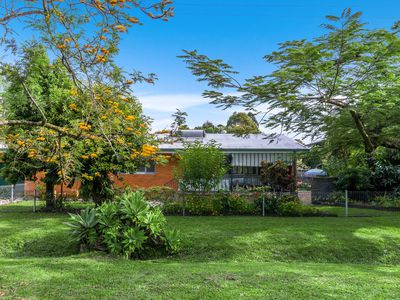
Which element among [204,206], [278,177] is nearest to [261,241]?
[204,206]

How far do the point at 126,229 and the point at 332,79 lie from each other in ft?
26.3

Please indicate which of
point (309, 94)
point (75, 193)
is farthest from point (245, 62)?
point (75, 193)

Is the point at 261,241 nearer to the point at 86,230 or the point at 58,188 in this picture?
the point at 86,230

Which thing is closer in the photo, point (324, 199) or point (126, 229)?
point (126, 229)

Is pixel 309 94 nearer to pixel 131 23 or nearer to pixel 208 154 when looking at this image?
pixel 208 154

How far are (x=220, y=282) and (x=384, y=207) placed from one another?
1464cm

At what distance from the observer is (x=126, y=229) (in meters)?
9.55

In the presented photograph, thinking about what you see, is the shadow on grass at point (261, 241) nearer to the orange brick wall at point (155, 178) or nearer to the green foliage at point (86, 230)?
the green foliage at point (86, 230)

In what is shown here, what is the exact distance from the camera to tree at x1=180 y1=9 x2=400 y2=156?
1095 centimetres

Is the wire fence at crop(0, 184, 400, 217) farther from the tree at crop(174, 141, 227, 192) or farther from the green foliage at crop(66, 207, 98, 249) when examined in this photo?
the green foliage at crop(66, 207, 98, 249)

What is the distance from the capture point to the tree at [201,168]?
53.3 ft

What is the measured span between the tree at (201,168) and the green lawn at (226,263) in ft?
7.28

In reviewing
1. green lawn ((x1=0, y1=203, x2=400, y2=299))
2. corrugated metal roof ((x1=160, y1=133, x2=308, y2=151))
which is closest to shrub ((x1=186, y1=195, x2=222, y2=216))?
green lawn ((x1=0, y1=203, x2=400, y2=299))

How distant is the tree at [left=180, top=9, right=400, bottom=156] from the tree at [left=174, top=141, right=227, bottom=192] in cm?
269
